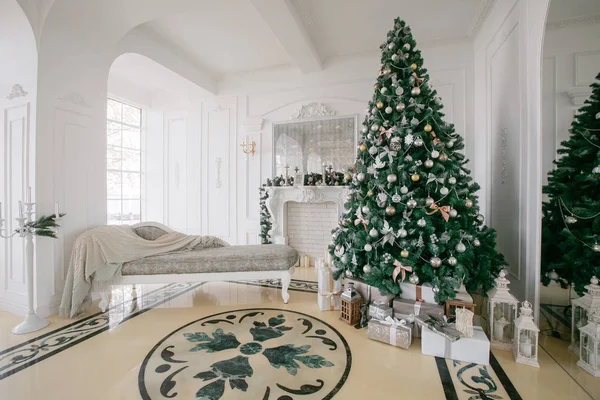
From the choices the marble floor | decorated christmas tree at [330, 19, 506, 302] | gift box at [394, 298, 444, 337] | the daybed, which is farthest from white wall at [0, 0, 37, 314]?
gift box at [394, 298, 444, 337]

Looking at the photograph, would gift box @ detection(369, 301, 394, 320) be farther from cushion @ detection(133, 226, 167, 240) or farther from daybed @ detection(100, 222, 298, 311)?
cushion @ detection(133, 226, 167, 240)

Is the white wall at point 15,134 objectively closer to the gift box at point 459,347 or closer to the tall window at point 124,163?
the tall window at point 124,163

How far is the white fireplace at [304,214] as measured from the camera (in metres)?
4.91

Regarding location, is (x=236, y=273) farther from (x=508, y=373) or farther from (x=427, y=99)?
(x=427, y=99)

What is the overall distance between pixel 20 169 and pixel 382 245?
13.1 feet

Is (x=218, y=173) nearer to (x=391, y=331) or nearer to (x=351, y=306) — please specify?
(x=351, y=306)

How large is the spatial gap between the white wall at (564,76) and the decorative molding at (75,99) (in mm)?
4993

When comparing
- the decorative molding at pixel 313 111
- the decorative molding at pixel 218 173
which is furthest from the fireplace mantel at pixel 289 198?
the decorative molding at pixel 313 111

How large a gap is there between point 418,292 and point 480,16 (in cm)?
387

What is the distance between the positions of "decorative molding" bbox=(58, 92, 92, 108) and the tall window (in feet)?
9.19

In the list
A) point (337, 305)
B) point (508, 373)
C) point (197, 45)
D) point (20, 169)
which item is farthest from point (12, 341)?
point (197, 45)

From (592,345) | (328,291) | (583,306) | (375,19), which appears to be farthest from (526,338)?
(375,19)

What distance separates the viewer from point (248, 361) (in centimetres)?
211

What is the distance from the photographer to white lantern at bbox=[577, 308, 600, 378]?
1939mm
